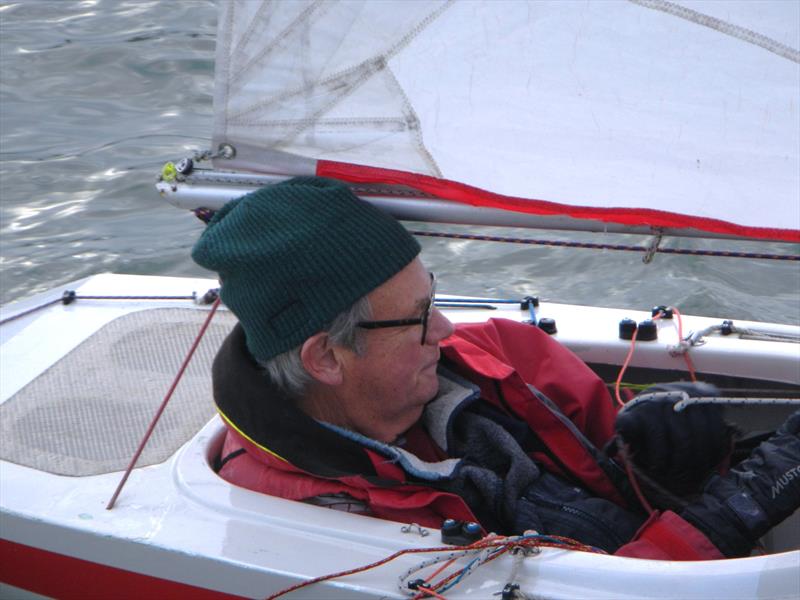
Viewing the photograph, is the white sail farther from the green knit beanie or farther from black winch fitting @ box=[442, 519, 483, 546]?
black winch fitting @ box=[442, 519, 483, 546]

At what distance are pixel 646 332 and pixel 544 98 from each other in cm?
60

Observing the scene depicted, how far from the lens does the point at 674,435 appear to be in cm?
173

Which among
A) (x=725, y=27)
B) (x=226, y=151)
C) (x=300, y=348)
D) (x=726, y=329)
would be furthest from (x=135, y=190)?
(x=725, y=27)

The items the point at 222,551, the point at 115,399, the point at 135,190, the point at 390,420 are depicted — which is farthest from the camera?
the point at 135,190

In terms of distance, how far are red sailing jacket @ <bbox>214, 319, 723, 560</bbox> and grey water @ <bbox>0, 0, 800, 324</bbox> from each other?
1909 millimetres

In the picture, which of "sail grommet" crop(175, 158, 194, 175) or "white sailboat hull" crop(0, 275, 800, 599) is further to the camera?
"sail grommet" crop(175, 158, 194, 175)

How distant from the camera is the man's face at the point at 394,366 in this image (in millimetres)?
1739

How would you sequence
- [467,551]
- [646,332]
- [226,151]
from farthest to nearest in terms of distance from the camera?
[646,332] < [226,151] < [467,551]

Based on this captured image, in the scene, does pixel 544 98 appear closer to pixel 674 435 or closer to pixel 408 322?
pixel 408 322

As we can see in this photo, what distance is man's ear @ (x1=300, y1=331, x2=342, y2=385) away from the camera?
1.72 m

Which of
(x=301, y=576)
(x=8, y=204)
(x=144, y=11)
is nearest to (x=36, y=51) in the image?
(x=144, y=11)

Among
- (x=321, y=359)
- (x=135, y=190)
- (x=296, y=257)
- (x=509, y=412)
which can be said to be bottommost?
(x=135, y=190)

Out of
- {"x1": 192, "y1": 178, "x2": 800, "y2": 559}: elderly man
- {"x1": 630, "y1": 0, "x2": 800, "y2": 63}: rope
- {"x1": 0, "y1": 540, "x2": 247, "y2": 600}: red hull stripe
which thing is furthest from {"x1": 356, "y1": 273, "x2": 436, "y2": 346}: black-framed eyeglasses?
{"x1": 630, "y1": 0, "x2": 800, "y2": 63}: rope

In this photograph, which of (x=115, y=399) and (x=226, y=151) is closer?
(x=226, y=151)
